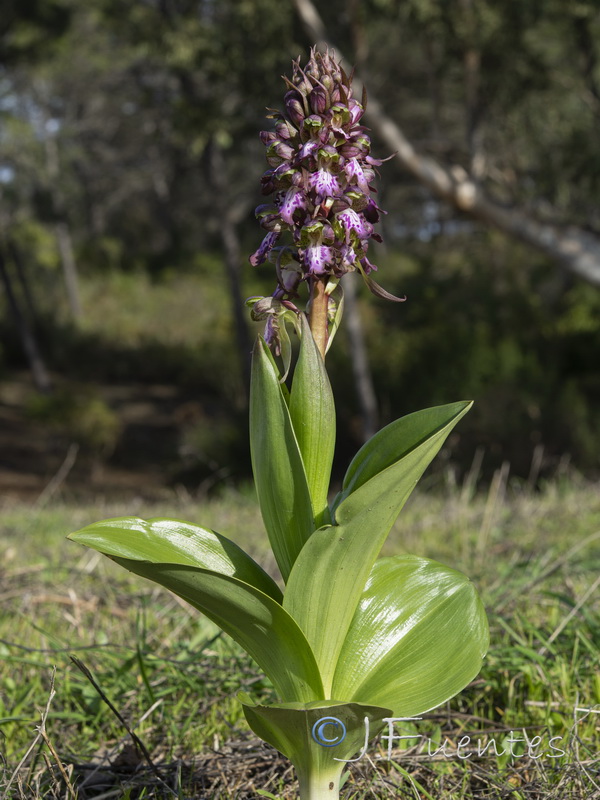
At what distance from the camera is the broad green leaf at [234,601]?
0.98 meters

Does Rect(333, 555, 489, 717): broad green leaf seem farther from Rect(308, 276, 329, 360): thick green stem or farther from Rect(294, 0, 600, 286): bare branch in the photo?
Rect(294, 0, 600, 286): bare branch

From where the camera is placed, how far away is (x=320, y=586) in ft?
3.48

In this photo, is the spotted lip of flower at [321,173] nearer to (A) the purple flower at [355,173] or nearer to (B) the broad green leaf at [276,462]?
(A) the purple flower at [355,173]

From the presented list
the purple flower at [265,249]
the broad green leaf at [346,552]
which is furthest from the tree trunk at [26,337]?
the broad green leaf at [346,552]

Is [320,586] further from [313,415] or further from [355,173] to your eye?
[355,173]

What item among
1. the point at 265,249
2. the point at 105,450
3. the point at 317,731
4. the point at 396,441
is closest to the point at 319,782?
the point at 317,731

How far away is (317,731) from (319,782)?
0.37ft

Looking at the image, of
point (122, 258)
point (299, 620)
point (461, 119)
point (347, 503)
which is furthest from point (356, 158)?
point (122, 258)

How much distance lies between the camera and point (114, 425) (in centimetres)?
1375

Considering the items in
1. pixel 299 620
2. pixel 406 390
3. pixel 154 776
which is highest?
pixel 299 620

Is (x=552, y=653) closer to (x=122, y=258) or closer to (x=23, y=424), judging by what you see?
(x=23, y=424)

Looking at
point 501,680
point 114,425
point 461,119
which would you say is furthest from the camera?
point 461,119

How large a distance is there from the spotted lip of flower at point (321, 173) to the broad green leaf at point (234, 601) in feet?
1.51

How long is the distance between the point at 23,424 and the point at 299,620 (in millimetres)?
15134
